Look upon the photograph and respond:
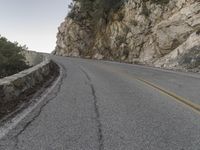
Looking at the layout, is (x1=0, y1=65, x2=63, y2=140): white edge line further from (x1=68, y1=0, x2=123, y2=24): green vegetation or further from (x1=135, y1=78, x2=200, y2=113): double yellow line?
(x1=68, y1=0, x2=123, y2=24): green vegetation

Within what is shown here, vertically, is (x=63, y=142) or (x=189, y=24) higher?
(x=189, y=24)

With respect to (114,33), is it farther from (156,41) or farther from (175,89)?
(175,89)

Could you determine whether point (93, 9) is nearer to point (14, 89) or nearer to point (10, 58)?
point (10, 58)

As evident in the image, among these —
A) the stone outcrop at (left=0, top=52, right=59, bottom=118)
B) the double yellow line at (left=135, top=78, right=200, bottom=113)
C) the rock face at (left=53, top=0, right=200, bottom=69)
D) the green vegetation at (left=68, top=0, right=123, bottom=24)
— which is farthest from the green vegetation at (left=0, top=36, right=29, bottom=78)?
the green vegetation at (left=68, top=0, right=123, bottom=24)

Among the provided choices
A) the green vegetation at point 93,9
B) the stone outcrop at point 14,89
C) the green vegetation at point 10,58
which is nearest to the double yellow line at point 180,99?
the stone outcrop at point 14,89

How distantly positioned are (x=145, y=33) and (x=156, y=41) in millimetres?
3905

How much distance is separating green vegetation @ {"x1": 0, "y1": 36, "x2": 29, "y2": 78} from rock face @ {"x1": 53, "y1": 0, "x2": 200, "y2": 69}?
10.9 m

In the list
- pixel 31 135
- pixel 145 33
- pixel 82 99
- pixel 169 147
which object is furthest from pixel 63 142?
pixel 145 33

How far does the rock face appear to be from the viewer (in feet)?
89.9

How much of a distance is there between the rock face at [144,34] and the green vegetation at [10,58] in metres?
10.9

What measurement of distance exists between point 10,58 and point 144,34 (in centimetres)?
1913

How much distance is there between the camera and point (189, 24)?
29.5 meters

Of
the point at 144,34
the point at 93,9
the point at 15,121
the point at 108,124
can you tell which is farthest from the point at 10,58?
the point at 93,9

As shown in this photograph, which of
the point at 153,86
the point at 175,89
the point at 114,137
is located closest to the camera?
the point at 114,137
